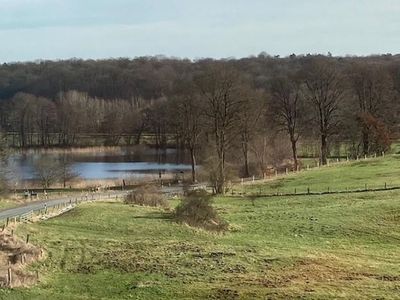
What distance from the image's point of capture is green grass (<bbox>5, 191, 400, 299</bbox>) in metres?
22.7

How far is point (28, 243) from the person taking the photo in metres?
27.5

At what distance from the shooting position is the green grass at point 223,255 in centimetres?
2272

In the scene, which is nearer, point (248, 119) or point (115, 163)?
point (248, 119)

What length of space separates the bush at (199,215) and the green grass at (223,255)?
2.71ft

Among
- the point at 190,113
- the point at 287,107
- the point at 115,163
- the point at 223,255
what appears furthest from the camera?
the point at 115,163

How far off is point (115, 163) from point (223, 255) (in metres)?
72.8

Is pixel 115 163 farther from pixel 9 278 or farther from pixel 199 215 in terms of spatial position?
pixel 9 278

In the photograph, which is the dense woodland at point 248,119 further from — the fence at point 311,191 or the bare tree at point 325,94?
the fence at point 311,191

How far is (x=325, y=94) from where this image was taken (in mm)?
81312

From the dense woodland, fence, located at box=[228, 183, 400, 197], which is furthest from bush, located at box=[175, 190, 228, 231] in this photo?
the dense woodland

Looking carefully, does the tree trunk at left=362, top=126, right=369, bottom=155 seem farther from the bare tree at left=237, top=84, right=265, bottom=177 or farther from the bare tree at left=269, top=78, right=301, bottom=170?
the bare tree at left=237, top=84, right=265, bottom=177

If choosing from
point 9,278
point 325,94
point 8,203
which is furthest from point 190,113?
point 9,278

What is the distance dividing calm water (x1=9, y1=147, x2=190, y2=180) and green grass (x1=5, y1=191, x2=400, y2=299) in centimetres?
4061

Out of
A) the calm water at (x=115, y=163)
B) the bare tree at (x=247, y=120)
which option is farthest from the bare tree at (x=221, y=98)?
the calm water at (x=115, y=163)
